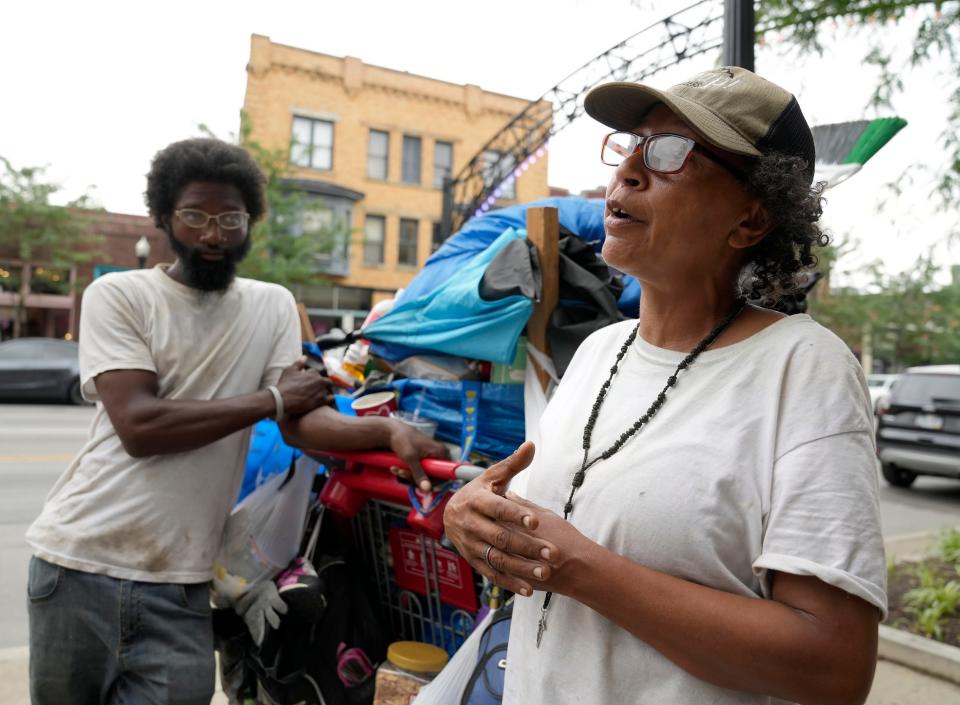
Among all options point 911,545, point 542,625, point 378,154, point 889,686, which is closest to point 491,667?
point 542,625

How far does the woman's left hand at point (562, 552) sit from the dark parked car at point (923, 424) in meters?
11.1

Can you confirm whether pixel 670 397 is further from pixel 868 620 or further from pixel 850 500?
pixel 868 620

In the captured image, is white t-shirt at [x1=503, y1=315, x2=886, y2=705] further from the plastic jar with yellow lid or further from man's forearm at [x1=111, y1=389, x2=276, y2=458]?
man's forearm at [x1=111, y1=389, x2=276, y2=458]

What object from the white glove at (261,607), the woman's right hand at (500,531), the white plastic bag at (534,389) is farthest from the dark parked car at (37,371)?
the woman's right hand at (500,531)

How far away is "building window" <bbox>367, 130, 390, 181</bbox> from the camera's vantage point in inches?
1102

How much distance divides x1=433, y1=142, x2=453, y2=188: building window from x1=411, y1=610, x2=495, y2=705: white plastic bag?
27570 millimetres

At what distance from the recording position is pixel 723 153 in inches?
57.7

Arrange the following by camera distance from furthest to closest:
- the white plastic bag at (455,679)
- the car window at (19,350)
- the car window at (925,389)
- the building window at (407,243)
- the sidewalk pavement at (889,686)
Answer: the building window at (407,243) → the car window at (19,350) → the car window at (925,389) → the sidewalk pavement at (889,686) → the white plastic bag at (455,679)

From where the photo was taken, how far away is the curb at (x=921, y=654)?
434cm

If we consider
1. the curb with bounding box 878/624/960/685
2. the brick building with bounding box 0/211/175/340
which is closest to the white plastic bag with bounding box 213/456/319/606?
the curb with bounding box 878/624/960/685

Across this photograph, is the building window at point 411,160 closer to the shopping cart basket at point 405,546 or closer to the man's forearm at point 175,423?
the shopping cart basket at point 405,546

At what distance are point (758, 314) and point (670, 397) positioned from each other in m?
0.25

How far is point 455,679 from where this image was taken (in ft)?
7.01

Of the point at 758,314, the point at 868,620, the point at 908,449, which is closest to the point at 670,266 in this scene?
the point at 758,314
